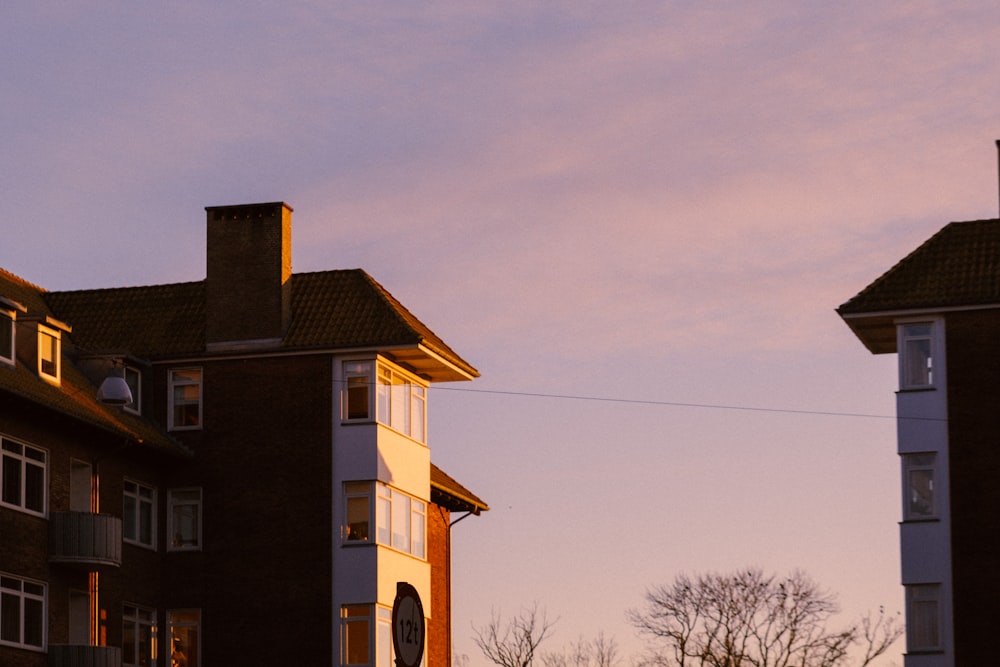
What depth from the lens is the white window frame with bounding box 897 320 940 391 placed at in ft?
150

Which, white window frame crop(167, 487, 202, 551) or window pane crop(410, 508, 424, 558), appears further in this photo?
window pane crop(410, 508, 424, 558)

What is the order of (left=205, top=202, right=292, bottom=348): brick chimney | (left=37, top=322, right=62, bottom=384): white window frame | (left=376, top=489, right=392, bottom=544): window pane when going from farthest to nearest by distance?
A: 1. (left=205, top=202, right=292, bottom=348): brick chimney
2. (left=376, top=489, right=392, bottom=544): window pane
3. (left=37, top=322, right=62, bottom=384): white window frame

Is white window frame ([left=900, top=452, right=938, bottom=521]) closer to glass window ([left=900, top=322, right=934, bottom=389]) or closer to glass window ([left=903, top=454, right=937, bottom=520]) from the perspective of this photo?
glass window ([left=903, top=454, right=937, bottom=520])

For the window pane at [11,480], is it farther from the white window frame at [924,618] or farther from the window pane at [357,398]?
the white window frame at [924,618]

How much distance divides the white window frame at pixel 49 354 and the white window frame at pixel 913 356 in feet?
67.3

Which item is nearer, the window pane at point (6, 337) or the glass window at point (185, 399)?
the window pane at point (6, 337)

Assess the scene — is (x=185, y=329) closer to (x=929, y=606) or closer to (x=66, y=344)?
(x=66, y=344)

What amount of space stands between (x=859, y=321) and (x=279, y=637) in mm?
16563

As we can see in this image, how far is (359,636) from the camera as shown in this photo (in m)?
45.8

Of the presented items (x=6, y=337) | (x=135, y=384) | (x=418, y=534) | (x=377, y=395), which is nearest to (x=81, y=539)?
(x=6, y=337)

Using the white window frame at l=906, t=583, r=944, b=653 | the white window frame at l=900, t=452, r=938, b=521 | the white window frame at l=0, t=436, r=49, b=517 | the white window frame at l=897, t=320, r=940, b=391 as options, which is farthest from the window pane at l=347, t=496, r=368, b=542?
the white window frame at l=897, t=320, r=940, b=391

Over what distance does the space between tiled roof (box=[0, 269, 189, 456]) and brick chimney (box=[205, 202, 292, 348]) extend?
3259 mm

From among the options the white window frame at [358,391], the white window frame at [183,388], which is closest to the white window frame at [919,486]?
the white window frame at [358,391]

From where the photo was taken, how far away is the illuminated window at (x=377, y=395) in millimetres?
46844
